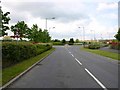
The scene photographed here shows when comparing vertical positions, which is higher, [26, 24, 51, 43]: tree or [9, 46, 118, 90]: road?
[26, 24, 51, 43]: tree

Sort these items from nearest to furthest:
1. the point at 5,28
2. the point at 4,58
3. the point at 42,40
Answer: the point at 4,58 → the point at 5,28 → the point at 42,40

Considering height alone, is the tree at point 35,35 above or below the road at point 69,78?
above

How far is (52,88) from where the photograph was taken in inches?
437

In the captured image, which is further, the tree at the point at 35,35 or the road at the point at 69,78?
the tree at the point at 35,35

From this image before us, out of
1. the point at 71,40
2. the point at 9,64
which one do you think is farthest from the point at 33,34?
the point at 71,40

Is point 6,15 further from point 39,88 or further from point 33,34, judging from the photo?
point 33,34

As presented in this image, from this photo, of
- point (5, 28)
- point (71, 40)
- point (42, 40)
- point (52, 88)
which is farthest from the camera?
point (71, 40)

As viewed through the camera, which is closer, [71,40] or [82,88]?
[82,88]

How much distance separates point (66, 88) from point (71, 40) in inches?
6214

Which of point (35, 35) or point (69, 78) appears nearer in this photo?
point (69, 78)

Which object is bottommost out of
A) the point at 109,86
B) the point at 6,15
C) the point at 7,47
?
the point at 109,86

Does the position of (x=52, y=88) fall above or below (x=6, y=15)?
below

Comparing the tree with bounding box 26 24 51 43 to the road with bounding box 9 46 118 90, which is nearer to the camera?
the road with bounding box 9 46 118 90

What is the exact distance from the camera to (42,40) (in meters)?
84.4
